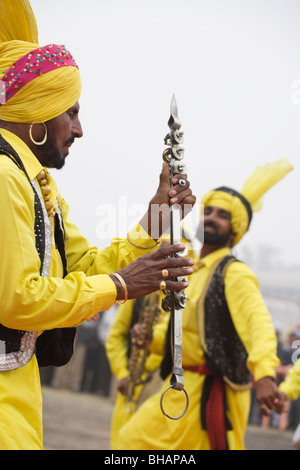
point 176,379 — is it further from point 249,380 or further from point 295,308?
point 295,308

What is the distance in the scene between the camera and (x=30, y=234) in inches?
92.8

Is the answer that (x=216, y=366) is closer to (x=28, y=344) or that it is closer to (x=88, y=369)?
(x=28, y=344)

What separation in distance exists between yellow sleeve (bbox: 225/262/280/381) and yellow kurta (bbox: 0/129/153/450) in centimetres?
233

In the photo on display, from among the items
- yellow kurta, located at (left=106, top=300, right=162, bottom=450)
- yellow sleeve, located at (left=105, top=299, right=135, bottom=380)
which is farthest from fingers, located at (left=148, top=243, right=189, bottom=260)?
yellow sleeve, located at (left=105, top=299, right=135, bottom=380)

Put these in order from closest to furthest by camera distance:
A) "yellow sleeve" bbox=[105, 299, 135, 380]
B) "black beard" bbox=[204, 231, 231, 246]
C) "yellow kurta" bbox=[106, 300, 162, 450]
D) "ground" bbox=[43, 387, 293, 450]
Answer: "black beard" bbox=[204, 231, 231, 246] < "yellow kurta" bbox=[106, 300, 162, 450] < "yellow sleeve" bbox=[105, 299, 135, 380] < "ground" bbox=[43, 387, 293, 450]

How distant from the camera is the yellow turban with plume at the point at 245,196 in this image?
19.0 ft

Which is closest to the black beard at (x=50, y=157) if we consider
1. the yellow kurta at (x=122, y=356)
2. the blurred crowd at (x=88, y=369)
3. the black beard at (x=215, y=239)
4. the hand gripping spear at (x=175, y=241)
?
the hand gripping spear at (x=175, y=241)

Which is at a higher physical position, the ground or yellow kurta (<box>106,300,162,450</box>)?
yellow kurta (<box>106,300,162,450</box>)

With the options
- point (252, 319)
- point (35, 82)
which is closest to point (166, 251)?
point (35, 82)

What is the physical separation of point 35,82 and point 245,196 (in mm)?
3571

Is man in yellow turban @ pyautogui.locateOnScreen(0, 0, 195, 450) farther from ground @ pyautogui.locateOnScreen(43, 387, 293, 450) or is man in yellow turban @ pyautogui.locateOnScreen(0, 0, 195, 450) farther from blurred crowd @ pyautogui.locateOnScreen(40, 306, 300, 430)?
blurred crowd @ pyautogui.locateOnScreen(40, 306, 300, 430)

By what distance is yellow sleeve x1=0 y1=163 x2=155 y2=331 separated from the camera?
2.25 m

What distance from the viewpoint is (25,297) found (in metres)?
Result: 2.24

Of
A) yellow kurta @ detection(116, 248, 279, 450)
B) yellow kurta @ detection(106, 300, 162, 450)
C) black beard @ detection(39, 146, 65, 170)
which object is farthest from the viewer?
yellow kurta @ detection(106, 300, 162, 450)
